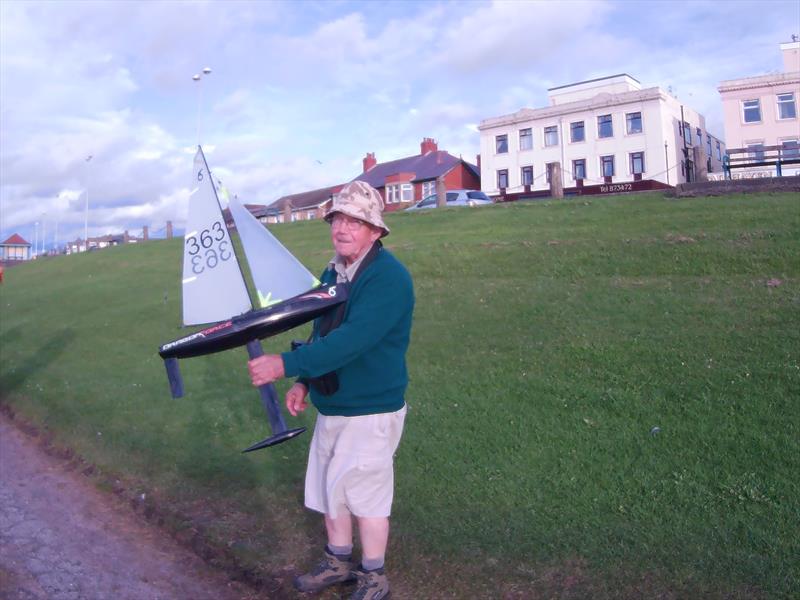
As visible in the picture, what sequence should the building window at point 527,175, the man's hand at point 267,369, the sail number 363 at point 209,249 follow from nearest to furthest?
the man's hand at point 267,369
the sail number 363 at point 209,249
the building window at point 527,175

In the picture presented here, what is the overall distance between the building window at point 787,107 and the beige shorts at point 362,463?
59.3 meters

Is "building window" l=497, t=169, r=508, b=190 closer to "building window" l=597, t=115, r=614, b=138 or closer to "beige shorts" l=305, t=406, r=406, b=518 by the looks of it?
"building window" l=597, t=115, r=614, b=138

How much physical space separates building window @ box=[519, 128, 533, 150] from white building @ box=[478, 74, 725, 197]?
86 mm

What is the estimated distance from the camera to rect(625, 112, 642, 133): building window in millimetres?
56062

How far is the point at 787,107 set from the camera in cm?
5353

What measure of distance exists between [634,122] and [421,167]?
19.7 meters

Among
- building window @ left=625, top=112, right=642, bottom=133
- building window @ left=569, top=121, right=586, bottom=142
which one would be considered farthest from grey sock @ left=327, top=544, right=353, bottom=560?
building window @ left=569, top=121, right=586, bottom=142

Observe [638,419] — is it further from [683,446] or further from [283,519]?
[283,519]

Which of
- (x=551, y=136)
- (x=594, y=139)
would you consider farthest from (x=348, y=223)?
(x=551, y=136)

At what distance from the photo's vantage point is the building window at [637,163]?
185 ft

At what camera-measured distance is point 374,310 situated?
3.56m

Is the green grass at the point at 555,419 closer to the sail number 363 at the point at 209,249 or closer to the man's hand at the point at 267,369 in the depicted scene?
the man's hand at the point at 267,369

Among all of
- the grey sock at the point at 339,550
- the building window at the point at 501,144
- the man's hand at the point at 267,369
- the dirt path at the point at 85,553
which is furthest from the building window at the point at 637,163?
the man's hand at the point at 267,369

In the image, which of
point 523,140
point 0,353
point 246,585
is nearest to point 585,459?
point 246,585
